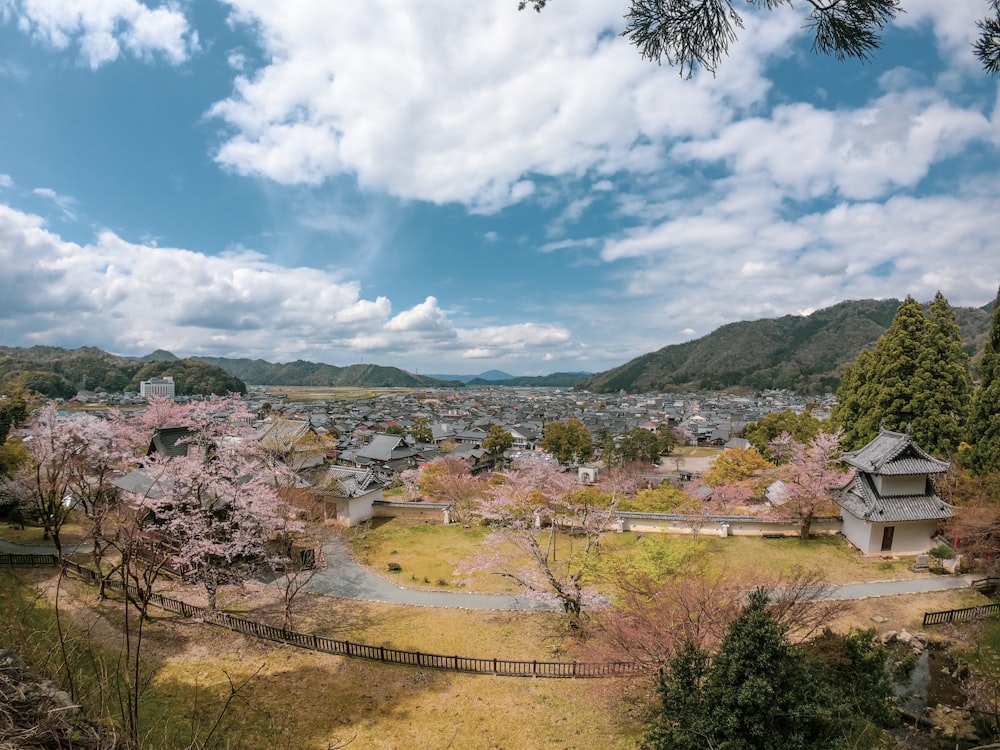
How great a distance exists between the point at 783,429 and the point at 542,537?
94.4ft

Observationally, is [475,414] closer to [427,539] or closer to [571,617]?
[427,539]

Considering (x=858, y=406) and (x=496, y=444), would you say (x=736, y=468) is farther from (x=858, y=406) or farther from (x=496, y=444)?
(x=496, y=444)

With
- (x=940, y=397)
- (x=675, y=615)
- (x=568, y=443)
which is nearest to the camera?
(x=675, y=615)

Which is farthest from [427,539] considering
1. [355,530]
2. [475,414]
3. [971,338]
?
[971,338]

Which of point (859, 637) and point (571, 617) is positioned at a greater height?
point (859, 637)

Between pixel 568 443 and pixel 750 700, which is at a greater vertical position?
pixel 750 700

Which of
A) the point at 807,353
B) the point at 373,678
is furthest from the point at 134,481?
the point at 807,353

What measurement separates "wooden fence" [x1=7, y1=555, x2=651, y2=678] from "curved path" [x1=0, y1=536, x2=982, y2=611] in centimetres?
333

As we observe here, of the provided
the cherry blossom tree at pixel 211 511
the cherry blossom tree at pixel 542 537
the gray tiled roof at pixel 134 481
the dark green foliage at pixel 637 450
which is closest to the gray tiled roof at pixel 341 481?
the cherry blossom tree at pixel 211 511

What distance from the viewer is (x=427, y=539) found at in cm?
2291

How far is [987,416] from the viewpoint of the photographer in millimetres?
18359

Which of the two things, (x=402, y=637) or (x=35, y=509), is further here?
(x=35, y=509)

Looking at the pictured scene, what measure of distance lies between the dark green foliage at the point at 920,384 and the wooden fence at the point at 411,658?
20128 mm

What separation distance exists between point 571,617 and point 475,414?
358ft
